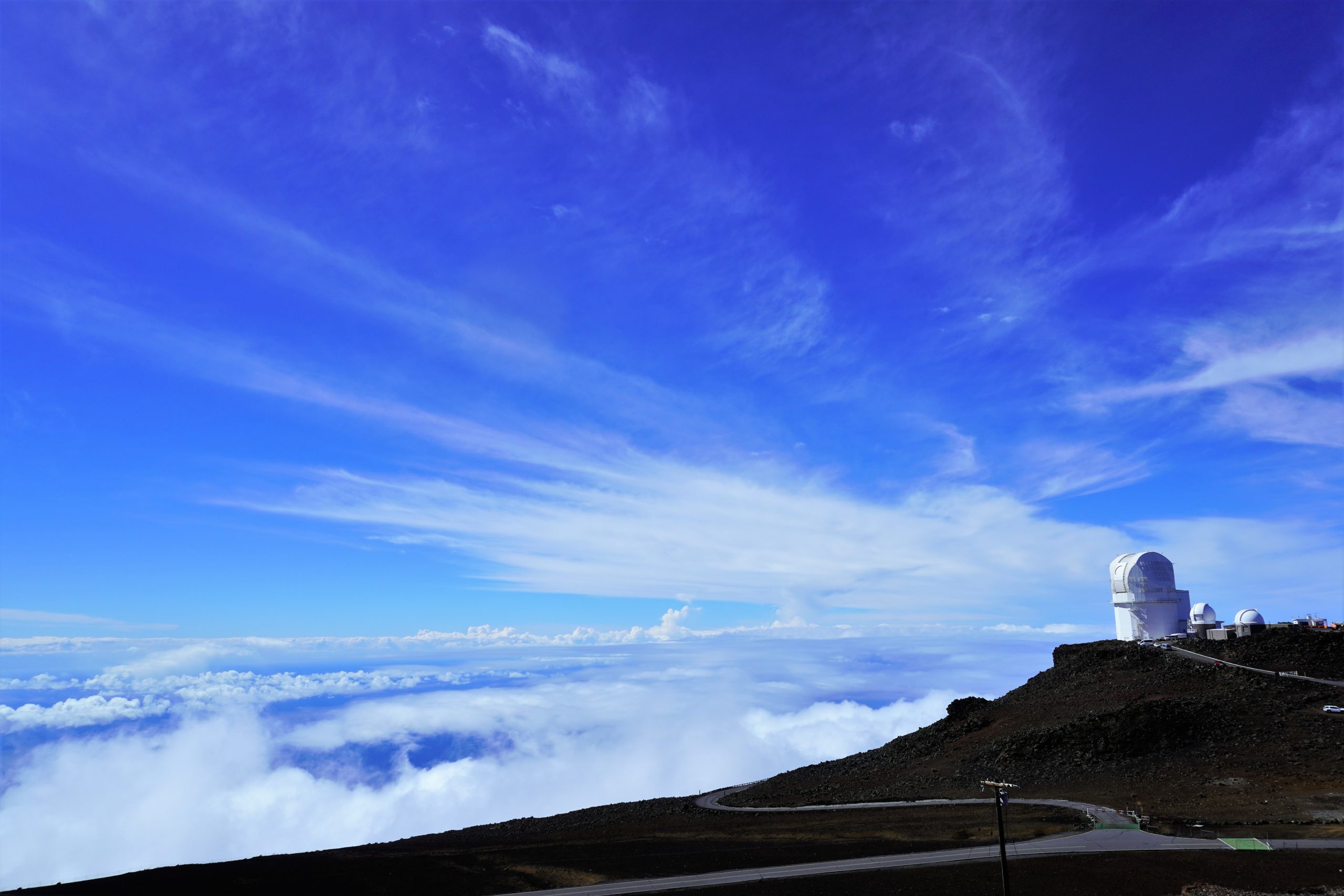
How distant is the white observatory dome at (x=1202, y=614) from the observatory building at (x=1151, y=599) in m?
2.16

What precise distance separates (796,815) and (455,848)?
72.0 feet

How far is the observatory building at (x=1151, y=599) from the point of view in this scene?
85000mm

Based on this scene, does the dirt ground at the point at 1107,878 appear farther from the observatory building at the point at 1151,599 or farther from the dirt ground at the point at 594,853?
the observatory building at the point at 1151,599

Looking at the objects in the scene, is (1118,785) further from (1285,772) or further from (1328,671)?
(1328,671)

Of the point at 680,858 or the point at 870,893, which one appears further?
the point at 680,858

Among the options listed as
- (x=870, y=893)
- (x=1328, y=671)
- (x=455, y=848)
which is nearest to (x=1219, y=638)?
(x=1328, y=671)

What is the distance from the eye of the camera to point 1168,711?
61500 millimetres

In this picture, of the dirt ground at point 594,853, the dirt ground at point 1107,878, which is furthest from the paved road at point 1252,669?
the dirt ground at point 1107,878

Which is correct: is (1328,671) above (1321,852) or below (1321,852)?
above

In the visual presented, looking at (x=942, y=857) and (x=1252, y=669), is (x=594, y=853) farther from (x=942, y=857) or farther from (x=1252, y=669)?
(x=1252, y=669)

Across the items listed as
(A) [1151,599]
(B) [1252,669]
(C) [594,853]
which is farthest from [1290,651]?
(C) [594,853]

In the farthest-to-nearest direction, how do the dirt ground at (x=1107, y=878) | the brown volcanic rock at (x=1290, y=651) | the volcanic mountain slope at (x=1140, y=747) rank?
the brown volcanic rock at (x=1290, y=651), the volcanic mountain slope at (x=1140, y=747), the dirt ground at (x=1107, y=878)

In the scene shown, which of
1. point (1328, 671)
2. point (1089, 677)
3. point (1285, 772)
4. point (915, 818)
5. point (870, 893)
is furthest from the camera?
point (1089, 677)

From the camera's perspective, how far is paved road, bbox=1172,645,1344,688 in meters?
66.4
